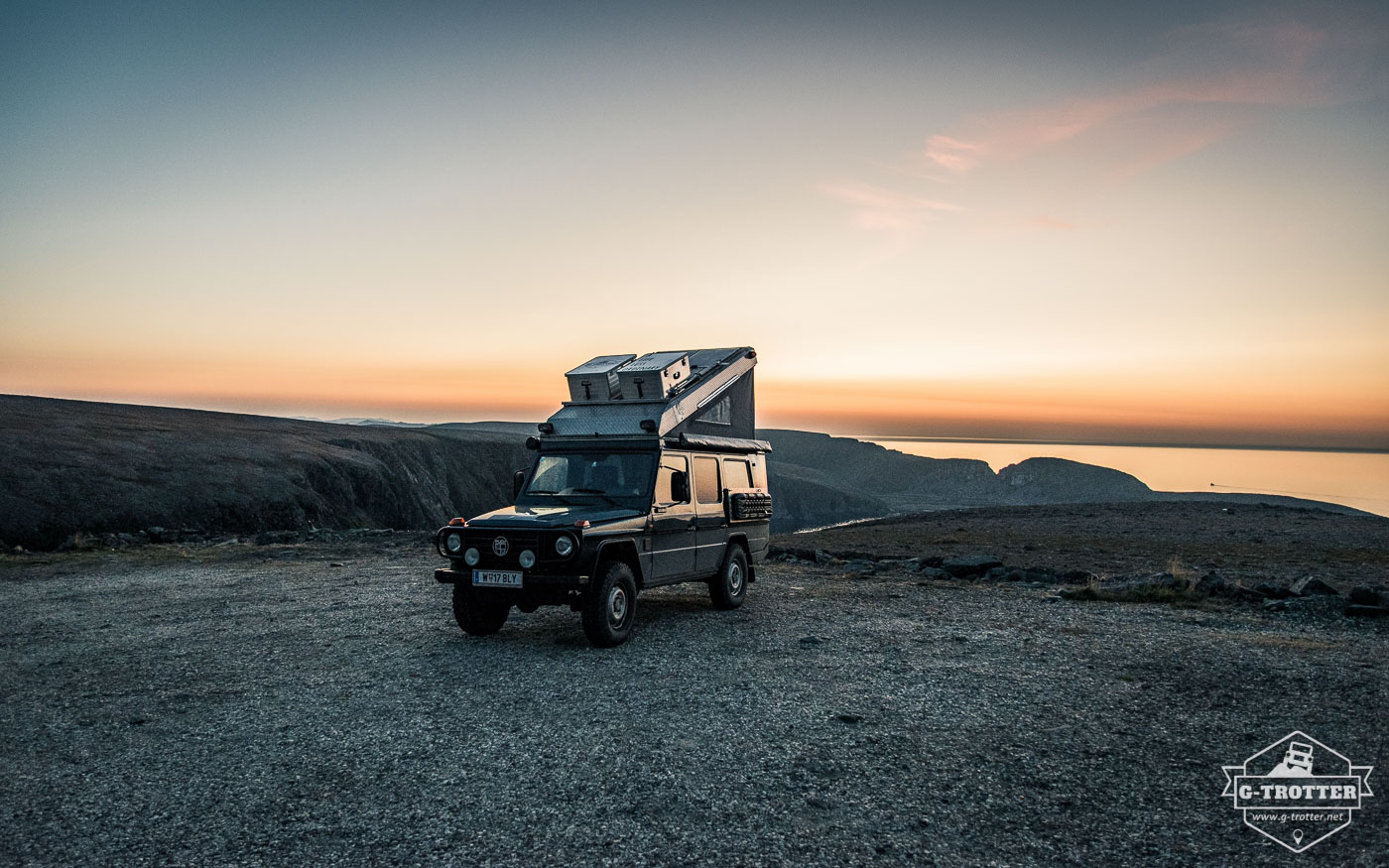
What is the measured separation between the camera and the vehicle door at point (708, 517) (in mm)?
11836

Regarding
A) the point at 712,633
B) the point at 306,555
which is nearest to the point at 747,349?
the point at 712,633

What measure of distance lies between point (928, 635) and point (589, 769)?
20.9ft

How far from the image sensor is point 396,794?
18.6 feet

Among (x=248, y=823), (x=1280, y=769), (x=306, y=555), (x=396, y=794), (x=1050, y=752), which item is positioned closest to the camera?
(x=248, y=823)

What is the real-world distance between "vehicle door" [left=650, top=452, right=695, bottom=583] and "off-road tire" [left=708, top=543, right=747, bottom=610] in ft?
3.68

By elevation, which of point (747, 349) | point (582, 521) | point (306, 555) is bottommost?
point (306, 555)

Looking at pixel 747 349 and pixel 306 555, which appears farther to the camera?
pixel 306 555

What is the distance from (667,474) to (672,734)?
15.3ft

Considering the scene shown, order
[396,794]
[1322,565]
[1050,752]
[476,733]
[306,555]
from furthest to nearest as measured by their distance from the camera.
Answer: [306,555]
[1322,565]
[476,733]
[1050,752]
[396,794]

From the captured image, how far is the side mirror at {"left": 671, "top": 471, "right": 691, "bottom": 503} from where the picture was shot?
11172 millimetres

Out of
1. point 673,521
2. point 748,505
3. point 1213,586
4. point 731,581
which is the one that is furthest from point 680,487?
point 1213,586

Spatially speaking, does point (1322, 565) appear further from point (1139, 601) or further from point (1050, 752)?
point (1050, 752)

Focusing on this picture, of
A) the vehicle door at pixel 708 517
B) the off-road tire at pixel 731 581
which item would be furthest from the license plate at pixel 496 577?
the off-road tire at pixel 731 581

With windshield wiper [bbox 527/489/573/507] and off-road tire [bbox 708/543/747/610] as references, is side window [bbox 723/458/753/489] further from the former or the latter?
windshield wiper [bbox 527/489/573/507]
